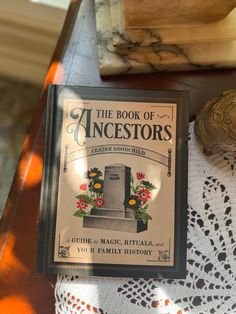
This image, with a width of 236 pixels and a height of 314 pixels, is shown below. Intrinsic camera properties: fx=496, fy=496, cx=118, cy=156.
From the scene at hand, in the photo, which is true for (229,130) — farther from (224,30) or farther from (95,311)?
(95,311)

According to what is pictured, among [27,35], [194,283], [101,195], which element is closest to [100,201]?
[101,195]

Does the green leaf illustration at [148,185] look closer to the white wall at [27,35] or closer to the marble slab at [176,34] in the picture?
the marble slab at [176,34]

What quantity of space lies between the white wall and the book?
0.37 m

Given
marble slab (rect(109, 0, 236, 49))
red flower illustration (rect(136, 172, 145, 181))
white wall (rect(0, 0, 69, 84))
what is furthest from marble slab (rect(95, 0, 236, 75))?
white wall (rect(0, 0, 69, 84))

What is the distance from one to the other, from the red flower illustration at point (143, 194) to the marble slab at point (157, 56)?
16 centimetres

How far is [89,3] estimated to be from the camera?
69 cm

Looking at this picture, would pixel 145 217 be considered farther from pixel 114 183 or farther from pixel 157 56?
pixel 157 56

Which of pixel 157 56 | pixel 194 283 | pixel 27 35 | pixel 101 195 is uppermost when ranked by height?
pixel 27 35

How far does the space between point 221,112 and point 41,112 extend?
0.79 feet

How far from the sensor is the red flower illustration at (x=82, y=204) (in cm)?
64

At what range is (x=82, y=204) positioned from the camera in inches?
25.3

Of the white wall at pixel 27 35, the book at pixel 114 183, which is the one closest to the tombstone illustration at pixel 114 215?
the book at pixel 114 183

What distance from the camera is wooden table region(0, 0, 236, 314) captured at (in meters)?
0.63

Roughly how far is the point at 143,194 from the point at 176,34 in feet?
0.69
